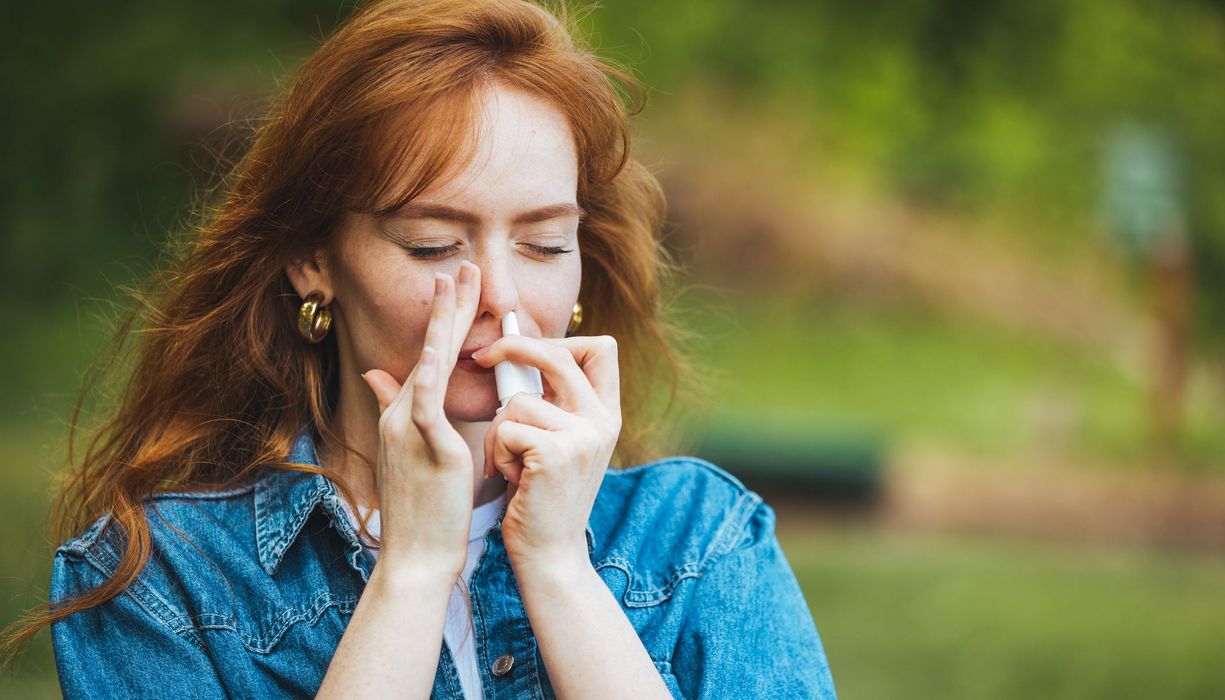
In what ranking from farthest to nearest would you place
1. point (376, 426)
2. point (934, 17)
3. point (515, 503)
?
point (934, 17), point (376, 426), point (515, 503)

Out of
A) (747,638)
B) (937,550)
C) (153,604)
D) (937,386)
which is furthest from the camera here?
(937,386)

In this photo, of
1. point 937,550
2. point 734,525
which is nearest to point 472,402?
point 734,525

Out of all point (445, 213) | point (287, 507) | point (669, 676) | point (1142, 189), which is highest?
point (445, 213)

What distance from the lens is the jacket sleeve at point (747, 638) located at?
6.50 feet

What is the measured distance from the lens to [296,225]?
2.10 meters

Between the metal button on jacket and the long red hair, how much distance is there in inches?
15.2

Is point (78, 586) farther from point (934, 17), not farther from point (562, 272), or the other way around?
point (934, 17)

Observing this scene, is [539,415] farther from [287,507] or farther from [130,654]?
[130,654]

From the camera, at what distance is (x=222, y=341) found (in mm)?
2227

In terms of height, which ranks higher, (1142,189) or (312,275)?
(312,275)

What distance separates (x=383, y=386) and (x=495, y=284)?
0.77 ft

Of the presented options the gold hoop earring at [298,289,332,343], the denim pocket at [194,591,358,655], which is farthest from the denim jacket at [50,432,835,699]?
the gold hoop earring at [298,289,332,343]

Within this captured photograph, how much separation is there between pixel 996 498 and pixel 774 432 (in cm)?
143

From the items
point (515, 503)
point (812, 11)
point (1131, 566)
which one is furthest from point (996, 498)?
point (515, 503)
